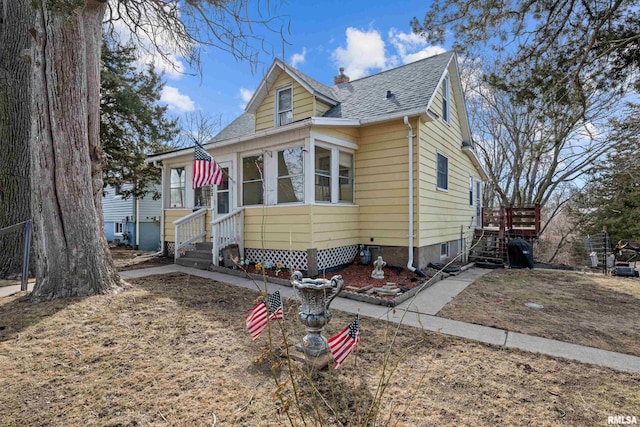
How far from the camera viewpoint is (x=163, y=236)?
1154 centimetres

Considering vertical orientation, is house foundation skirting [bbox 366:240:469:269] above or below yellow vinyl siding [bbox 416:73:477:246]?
A: below

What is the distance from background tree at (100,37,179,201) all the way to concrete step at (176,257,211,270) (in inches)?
262

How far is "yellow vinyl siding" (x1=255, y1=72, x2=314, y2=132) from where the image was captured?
915 centimetres

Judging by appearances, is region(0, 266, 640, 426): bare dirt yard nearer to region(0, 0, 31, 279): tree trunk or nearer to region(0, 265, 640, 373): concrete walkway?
region(0, 265, 640, 373): concrete walkway

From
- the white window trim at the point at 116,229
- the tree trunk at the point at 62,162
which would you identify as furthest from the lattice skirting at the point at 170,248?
the white window trim at the point at 116,229

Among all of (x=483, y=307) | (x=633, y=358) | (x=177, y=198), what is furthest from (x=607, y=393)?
(x=177, y=198)

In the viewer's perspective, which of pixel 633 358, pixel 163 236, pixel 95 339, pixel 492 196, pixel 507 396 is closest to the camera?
pixel 507 396

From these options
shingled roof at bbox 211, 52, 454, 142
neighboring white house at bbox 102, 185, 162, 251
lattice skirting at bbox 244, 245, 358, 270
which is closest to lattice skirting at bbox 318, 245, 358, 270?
lattice skirting at bbox 244, 245, 358, 270

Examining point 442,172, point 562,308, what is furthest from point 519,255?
point 562,308

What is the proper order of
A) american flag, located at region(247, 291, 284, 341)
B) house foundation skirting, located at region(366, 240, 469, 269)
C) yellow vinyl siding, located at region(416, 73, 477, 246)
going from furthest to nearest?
yellow vinyl siding, located at region(416, 73, 477, 246) → house foundation skirting, located at region(366, 240, 469, 269) → american flag, located at region(247, 291, 284, 341)

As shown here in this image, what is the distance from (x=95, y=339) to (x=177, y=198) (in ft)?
28.3

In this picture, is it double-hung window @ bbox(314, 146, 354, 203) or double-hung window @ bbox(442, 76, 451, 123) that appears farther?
double-hung window @ bbox(442, 76, 451, 123)

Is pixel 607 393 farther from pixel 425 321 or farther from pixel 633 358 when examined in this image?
pixel 425 321

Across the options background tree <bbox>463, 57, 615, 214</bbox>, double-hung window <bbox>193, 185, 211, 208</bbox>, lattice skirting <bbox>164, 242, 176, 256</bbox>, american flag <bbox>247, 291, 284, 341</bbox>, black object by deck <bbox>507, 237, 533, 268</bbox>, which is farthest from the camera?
background tree <bbox>463, 57, 615, 214</bbox>
